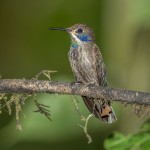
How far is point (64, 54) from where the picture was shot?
25.2ft

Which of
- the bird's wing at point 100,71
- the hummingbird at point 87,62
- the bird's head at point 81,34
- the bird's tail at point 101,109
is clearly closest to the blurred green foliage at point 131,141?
the bird's tail at point 101,109

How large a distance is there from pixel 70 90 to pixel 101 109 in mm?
986

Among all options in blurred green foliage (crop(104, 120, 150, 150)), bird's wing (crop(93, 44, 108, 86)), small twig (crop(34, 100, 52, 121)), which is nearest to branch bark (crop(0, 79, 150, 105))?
small twig (crop(34, 100, 52, 121))

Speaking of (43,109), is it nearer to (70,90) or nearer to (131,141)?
(70,90)

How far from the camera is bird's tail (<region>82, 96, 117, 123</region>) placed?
4588 mm

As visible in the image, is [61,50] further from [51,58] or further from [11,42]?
[11,42]

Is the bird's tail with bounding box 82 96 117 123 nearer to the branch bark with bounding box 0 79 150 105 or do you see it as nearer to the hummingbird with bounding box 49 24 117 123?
the hummingbird with bounding box 49 24 117 123

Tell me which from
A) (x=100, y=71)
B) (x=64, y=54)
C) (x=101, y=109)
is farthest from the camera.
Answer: (x=64, y=54)

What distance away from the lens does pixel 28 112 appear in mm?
4258

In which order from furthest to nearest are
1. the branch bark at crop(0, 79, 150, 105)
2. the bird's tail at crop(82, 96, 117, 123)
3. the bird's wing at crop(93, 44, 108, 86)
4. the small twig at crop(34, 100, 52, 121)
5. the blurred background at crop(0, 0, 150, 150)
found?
the bird's wing at crop(93, 44, 108, 86) < the bird's tail at crop(82, 96, 117, 123) < the blurred background at crop(0, 0, 150, 150) < the small twig at crop(34, 100, 52, 121) < the branch bark at crop(0, 79, 150, 105)

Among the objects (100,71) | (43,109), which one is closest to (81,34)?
(100,71)

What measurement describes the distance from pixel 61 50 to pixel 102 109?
2766 millimetres

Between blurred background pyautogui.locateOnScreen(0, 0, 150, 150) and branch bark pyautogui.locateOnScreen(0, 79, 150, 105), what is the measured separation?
0.23m

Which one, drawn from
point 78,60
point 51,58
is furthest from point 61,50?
point 78,60
